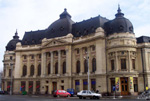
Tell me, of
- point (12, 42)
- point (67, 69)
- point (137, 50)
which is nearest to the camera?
point (137, 50)

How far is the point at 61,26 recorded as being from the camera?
6681 centimetres

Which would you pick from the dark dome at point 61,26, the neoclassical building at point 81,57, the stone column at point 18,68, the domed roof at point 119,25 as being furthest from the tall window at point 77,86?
the stone column at point 18,68

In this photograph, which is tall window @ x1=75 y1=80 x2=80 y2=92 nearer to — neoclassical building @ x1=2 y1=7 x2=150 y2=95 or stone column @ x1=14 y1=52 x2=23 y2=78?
neoclassical building @ x1=2 y1=7 x2=150 y2=95

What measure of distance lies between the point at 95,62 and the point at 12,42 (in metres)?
39.0

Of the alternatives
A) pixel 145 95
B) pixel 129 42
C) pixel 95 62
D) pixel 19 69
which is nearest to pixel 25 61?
pixel 19 69

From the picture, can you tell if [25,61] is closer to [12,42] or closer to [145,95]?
[12,42]

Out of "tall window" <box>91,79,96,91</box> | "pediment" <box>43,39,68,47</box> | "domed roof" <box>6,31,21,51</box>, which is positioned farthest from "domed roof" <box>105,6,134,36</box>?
"domed roof" <box>6,31,21,51</box>

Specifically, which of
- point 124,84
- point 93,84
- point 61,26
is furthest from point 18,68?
point 124,84

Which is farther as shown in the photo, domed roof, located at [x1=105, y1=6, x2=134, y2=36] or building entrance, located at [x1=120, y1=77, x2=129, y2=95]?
domed roof, located at [x1=105, y1=6, x2=134, y2=36]

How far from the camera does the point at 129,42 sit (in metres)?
52.4

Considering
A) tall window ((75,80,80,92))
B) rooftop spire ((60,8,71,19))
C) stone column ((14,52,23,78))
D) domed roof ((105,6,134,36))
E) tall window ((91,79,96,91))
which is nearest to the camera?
domed roof ((105,6,134,36))

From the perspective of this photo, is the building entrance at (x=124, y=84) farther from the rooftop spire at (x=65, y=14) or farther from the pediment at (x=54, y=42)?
the rooftop spire at (x=65, y=14)

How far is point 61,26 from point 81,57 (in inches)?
546

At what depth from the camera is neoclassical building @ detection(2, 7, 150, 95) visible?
170 ft
